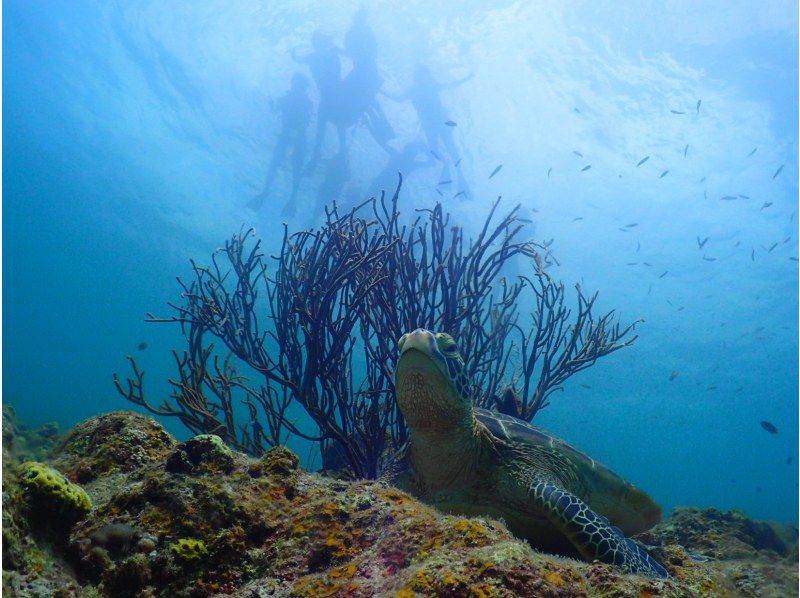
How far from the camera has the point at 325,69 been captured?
75.8ft

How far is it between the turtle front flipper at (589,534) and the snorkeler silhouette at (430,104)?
22.4m

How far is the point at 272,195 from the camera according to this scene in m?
34.2

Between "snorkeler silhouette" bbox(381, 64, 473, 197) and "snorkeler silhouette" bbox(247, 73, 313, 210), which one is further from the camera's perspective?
"snorkeler silhouette" bbox(247, 73, 313, 210)

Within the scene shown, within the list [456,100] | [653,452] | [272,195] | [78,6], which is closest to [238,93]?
[272,195]

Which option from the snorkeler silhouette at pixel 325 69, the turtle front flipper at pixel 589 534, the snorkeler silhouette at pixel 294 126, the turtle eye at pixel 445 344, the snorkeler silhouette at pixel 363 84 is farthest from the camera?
the snorkeler silhouette at pixel 294 126

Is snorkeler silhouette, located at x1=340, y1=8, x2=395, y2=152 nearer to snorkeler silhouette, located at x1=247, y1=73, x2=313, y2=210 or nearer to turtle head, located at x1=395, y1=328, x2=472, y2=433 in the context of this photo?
snorkeler silhouette, located at x1=247, y1=73, x2=313, y2=210

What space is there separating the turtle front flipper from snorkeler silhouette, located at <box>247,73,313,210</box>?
2573 cm

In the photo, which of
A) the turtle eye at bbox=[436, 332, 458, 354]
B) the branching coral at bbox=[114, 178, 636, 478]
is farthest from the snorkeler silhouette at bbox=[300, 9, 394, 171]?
the turtle eye at bbox=[436, 332, 458, 354]

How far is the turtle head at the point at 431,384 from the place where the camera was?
3094mm

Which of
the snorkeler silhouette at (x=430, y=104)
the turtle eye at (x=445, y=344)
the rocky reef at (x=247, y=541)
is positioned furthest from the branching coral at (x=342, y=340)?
the snorkeler silhouette at (x=430, y=104)

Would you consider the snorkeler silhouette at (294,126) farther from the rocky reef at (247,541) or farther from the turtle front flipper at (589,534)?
the turtle front flipper at (589,534)

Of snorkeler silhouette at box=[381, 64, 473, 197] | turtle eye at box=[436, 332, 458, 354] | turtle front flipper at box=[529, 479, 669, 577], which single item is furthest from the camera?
snorkeler silhouette at box=[381, 64, 473, 197]

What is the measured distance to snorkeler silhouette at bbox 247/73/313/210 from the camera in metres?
24.6

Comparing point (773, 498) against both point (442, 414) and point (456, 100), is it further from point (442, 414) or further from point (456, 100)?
point (442, 414)
